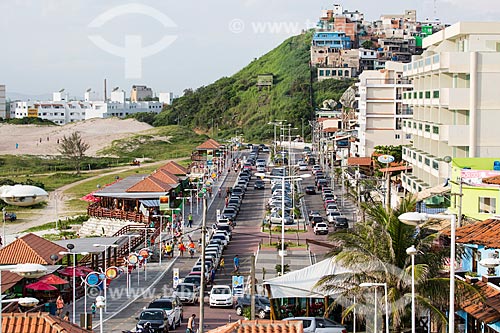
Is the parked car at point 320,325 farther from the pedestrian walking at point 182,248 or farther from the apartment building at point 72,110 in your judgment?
the apartment building at point 72,110

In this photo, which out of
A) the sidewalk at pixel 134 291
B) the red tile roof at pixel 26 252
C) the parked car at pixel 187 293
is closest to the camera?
the sidewalk at pixel 134 291

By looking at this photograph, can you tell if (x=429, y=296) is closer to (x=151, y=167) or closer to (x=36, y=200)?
(x=36, y=200)

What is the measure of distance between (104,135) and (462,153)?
304 ft

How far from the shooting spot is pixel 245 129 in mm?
131500

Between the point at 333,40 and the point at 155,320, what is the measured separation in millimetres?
128254

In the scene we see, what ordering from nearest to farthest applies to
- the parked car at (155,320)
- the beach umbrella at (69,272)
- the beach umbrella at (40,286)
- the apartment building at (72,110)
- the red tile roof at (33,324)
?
the red tile roof at (33,324) → the parked car at (155,320) → the beach umbrella at (40,286) → the beach umbrella at (69,272) → the apartment building at (72,110)

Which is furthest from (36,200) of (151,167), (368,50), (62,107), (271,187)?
(62,107)

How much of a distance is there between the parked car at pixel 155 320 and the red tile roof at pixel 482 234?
8.38 m

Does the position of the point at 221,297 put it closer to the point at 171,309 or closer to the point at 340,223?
the point at 171,309

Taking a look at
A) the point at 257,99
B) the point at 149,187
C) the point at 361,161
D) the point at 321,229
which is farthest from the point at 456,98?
the point at 257,99

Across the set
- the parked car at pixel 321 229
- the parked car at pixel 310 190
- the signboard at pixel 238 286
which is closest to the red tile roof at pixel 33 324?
the signboard at pixel 238 286

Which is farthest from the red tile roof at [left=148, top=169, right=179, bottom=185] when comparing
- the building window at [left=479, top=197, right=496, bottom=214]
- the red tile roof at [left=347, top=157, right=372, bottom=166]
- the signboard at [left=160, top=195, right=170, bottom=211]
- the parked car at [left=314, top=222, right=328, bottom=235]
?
the building window at [left=479, top=197, right=496, bottom=214]

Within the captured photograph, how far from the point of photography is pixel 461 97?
42.2 m

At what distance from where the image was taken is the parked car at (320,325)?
23.2 metres
